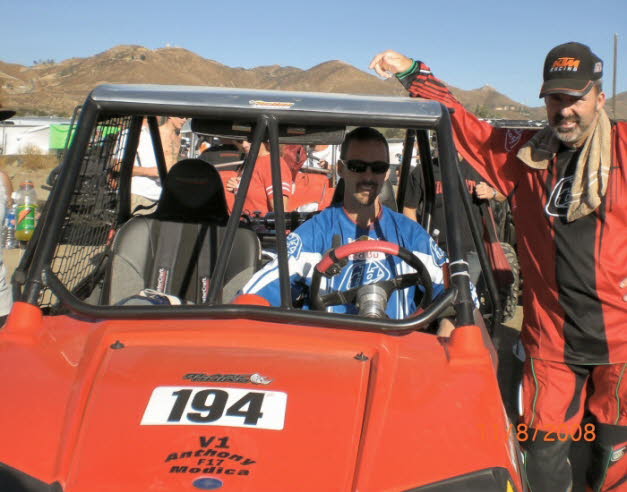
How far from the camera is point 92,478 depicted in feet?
5.28

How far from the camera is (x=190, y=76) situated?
2977 inches

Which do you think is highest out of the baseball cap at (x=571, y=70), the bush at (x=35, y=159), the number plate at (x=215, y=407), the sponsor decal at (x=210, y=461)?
the baseball cap at (x=571, y=70)

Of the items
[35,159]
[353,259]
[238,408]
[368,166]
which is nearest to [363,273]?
[353,259]

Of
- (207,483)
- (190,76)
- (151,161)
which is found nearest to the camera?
(207,483)

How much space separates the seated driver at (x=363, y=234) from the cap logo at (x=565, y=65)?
71cm

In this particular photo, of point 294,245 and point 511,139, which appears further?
point 511,139

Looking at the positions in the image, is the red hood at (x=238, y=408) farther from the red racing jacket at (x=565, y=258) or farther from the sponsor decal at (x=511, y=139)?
the sponsor decal at (x=511, y=139)

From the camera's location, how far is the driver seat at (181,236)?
318 cm

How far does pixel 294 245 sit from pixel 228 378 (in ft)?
3.46

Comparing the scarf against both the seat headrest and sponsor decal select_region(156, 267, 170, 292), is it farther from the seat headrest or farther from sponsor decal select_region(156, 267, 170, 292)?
sponsor decal select_region(156, 267, 170, 292)

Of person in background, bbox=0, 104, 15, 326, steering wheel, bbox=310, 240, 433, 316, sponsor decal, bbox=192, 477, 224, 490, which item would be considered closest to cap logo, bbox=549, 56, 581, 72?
steering wheel, bbox=310, 240, 433, 316

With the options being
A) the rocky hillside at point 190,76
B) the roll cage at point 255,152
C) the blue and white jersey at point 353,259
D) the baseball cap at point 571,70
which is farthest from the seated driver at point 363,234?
the rocky hillside at point 190,76

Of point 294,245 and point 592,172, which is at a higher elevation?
point 592,172

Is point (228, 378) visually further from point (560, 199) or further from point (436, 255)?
point (560, 199)
